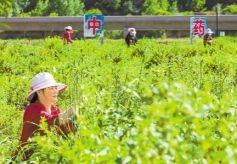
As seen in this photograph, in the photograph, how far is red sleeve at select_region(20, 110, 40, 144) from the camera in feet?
16.2

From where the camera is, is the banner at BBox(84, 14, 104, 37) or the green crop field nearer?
the green crop field

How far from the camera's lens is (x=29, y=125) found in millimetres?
4957

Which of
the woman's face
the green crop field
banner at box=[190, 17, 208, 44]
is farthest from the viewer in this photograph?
banner at box=[190, 17, 208, 44]

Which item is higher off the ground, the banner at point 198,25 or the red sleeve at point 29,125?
the banner at point 198,25

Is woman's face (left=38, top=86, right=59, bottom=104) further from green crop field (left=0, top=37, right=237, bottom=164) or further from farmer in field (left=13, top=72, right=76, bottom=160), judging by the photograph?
green crop field (left=0, top=37, right=237, bottom=164)

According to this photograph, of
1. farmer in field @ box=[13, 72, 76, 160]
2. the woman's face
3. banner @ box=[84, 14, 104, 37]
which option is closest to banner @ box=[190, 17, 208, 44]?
banner @ box=[84, 14, 104, 37]

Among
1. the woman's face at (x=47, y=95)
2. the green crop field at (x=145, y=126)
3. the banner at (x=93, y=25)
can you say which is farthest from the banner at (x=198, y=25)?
the woman's face at (x=47, y=95)

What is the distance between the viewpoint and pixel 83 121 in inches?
148

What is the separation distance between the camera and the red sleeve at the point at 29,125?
4.93 meters

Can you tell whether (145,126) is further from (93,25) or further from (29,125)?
(93,25)

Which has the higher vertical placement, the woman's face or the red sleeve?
the woman's face

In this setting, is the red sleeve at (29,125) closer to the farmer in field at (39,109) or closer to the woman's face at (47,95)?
the farmer in field at (39,109)

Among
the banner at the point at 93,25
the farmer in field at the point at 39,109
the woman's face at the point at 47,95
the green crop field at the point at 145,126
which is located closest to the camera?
the green crop field at the point at 145,126

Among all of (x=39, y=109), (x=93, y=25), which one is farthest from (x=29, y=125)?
(x=93, y=25)
